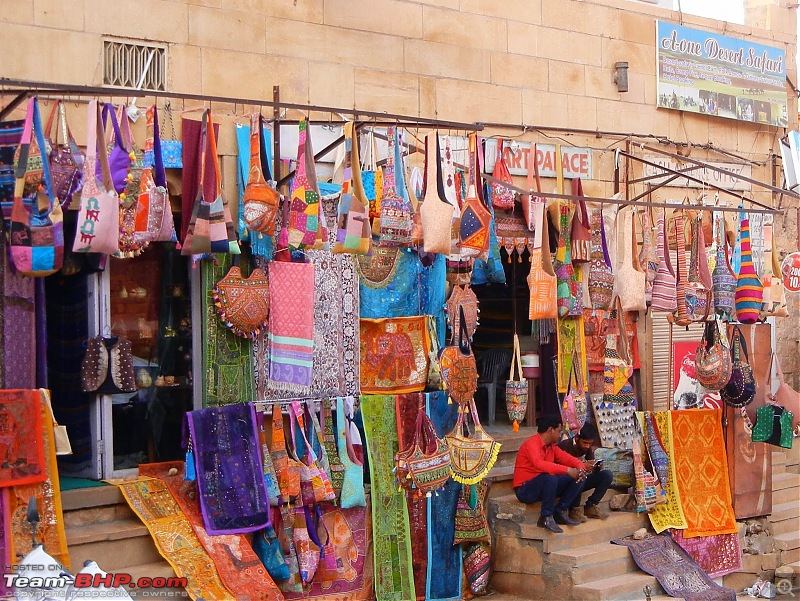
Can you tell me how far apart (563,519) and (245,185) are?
12.2 feet

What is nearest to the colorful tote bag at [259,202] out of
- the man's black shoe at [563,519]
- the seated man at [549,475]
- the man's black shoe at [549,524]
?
the seated man at [549,475]

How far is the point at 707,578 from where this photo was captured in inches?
395

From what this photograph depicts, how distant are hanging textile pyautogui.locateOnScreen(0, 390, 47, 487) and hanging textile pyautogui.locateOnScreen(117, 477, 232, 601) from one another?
82cm

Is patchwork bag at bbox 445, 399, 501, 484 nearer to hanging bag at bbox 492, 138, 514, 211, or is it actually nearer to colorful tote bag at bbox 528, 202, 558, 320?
colorful tote bag at bbox 528, 202, 558, 320

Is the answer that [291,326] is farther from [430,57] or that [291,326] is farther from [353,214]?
[430,57]

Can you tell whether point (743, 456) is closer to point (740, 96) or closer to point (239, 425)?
point (740, 96)

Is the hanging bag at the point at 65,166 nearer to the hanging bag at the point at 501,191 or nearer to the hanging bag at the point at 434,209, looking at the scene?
the hanging bag at the point at 434,209

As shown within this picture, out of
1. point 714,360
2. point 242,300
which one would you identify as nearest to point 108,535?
point 242,300

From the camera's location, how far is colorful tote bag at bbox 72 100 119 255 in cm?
698

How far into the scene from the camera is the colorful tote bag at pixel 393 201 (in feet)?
27.2

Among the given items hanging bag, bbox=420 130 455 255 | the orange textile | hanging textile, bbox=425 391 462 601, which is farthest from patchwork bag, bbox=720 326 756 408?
hanging bag, bbox=420 130 455 255

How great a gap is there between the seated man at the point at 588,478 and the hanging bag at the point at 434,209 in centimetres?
260

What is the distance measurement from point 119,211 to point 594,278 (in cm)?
442

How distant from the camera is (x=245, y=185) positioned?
8.56 meters
